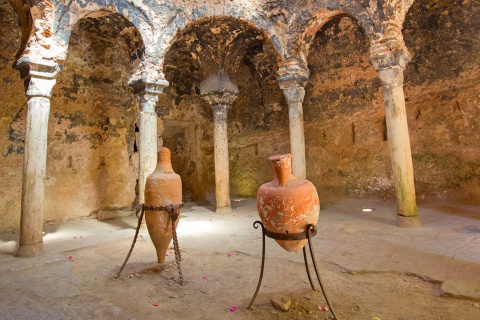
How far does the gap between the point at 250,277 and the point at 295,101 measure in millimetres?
4193

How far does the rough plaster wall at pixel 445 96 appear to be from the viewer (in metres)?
5.93

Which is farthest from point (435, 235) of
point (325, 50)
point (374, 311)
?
point (325, 50)

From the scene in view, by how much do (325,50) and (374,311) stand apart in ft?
23.5

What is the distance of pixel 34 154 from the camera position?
4.22m

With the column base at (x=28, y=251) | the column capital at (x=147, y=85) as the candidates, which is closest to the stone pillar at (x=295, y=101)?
the column capital at (x=147, y=85)

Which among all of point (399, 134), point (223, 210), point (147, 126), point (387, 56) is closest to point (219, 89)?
point (147, 126)

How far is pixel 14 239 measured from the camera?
5.10m

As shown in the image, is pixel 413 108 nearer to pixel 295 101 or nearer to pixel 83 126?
pixel 295 101

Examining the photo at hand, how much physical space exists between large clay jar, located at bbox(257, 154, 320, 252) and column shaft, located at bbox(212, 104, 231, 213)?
14.7 feet

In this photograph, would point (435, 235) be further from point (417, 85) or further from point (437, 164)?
point (417, 85)

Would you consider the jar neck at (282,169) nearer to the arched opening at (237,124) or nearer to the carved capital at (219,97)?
the carved capital at (219,97)

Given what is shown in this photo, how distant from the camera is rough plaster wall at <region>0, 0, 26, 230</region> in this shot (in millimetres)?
5719

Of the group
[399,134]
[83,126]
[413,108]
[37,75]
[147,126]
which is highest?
[37,75]

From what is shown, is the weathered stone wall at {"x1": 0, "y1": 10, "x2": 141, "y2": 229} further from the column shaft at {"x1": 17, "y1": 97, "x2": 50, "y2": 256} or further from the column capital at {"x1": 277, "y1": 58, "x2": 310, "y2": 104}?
the column capital at {"x1": 277, "y1": 58, "x2": 310, "y2": 104}
